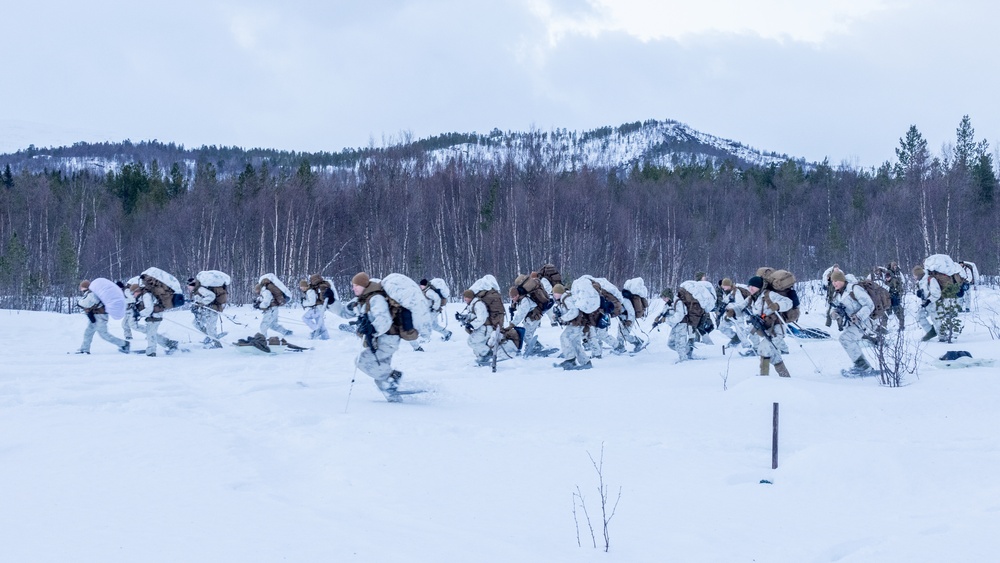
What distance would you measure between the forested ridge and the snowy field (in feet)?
87.5

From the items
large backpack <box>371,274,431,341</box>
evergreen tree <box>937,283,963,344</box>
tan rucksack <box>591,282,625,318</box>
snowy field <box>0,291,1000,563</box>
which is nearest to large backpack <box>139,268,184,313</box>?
snowy field <box>0,291,1000,563</box>

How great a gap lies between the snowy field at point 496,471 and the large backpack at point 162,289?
13.1ft

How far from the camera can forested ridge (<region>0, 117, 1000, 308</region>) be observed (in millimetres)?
38844

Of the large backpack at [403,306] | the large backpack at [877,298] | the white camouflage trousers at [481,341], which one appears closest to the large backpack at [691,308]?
the large backpack at [877,298]

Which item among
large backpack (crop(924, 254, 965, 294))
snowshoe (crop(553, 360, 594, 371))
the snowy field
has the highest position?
large backpack (crop(924, 254, 965, 294))

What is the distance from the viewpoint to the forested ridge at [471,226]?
1529 inches

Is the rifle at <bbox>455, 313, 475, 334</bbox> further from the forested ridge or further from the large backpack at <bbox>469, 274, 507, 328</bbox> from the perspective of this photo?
the forested ridge

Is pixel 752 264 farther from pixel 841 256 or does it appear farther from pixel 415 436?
pixel 415 436

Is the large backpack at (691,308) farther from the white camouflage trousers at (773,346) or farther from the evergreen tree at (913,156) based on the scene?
the evergreen tree at (913,156)

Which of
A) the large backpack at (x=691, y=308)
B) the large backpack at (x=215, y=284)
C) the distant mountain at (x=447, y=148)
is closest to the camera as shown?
the large backpack at (x=691, y=308)

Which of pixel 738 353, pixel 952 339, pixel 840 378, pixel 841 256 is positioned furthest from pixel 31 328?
pixel 841 256

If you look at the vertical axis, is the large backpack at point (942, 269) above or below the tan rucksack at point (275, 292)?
above

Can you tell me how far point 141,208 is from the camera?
50750 mm

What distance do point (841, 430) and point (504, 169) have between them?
3872cm
